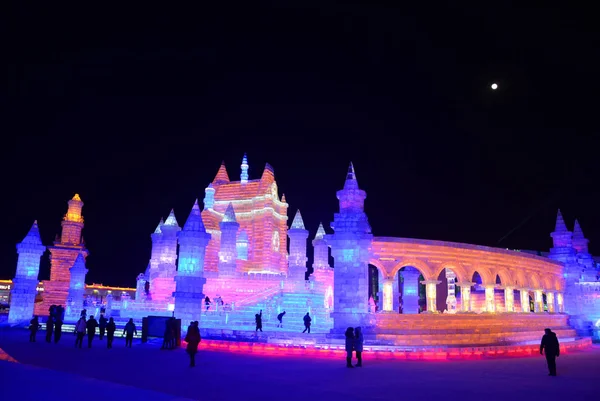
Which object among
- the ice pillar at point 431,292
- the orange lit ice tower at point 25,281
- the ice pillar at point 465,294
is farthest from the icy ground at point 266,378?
the orange lit ice tower at point 25,281

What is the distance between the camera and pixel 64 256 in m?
50.4

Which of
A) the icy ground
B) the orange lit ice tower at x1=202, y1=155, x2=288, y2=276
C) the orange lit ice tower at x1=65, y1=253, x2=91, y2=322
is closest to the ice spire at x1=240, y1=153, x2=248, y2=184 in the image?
the orange lit ice tower at x1=202, y1=155, x2=288, y2=276

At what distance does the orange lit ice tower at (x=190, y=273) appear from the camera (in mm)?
20594

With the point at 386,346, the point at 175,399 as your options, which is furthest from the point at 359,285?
the point at 175,399

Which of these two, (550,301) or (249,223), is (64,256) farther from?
(550,301)

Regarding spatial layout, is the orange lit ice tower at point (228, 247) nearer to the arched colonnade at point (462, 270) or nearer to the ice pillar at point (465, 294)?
the arched colonnade at point (462, 270)

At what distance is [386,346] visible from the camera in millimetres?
17172

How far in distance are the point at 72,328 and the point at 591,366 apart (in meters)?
24.4

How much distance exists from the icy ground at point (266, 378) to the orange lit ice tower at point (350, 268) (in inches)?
122

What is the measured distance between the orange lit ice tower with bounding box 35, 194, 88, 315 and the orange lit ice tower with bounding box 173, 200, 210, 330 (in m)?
31.2

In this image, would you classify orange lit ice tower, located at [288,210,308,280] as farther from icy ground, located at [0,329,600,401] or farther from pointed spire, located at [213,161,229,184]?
icy ground, located at [0,329,600,401]

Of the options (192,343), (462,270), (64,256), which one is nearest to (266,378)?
(192,343)

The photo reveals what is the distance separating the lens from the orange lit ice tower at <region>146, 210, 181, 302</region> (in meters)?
34.9

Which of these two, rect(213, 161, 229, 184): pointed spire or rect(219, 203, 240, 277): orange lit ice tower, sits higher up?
rect(213, 161, 229, 184): pointed spire
